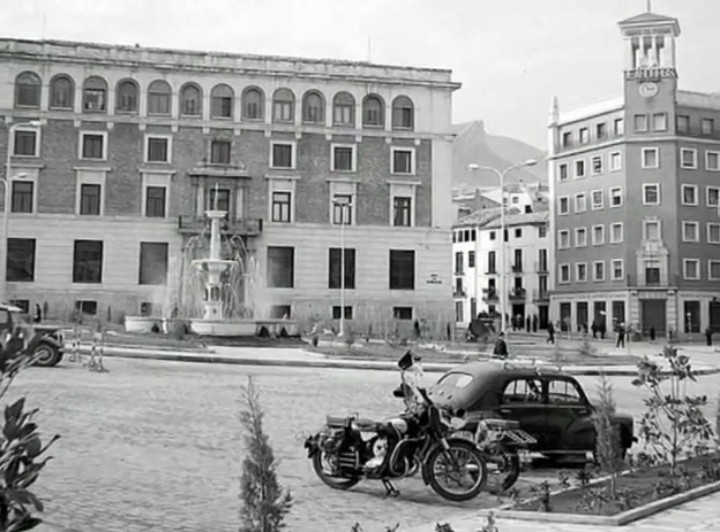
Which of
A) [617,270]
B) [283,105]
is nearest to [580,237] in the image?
[617,270]

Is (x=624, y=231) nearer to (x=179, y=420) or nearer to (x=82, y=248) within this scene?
(x=82, y=248)

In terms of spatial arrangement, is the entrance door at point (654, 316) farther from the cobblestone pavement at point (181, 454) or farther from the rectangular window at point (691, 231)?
the cobblestone pavement at point (181, 454)

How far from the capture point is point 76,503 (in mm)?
8477

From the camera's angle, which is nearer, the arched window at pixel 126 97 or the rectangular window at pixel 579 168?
the arched window at pixel 126 97

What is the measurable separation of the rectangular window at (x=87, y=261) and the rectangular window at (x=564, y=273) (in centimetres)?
3924

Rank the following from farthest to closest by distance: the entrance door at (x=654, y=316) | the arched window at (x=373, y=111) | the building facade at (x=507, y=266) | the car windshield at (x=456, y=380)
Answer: the building facade at (x=507, y=266) < the entrance door at (x=654, y=316) < the arched window at (x=373, y=111) < the car windshield at (x=456, y=380)

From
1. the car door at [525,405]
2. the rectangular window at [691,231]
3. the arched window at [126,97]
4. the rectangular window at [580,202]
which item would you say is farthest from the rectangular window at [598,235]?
the car door at [525,405]

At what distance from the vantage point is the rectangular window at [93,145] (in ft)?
174

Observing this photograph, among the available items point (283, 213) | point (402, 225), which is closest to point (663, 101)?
point (402, 225)

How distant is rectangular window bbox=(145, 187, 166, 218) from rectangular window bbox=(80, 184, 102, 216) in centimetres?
287

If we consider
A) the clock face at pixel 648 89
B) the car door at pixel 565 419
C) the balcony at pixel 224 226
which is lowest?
the car door at pixel 565 419

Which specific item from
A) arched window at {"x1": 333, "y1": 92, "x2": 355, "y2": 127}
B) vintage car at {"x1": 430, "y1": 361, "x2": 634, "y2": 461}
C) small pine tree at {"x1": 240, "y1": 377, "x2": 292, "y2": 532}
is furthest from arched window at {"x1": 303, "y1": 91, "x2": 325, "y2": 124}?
small pine tree at {"x1": 240, "y1": 377, "x2": 292, "y2": 532}

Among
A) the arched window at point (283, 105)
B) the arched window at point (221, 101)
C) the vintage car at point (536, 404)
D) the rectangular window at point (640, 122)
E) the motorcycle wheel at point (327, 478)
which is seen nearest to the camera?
the motorcycle wheel at point (327, 478)

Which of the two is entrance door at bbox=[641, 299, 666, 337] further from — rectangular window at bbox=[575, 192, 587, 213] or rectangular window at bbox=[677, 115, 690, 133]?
rectangular window at bbox=[677, 115, 690, 133]
